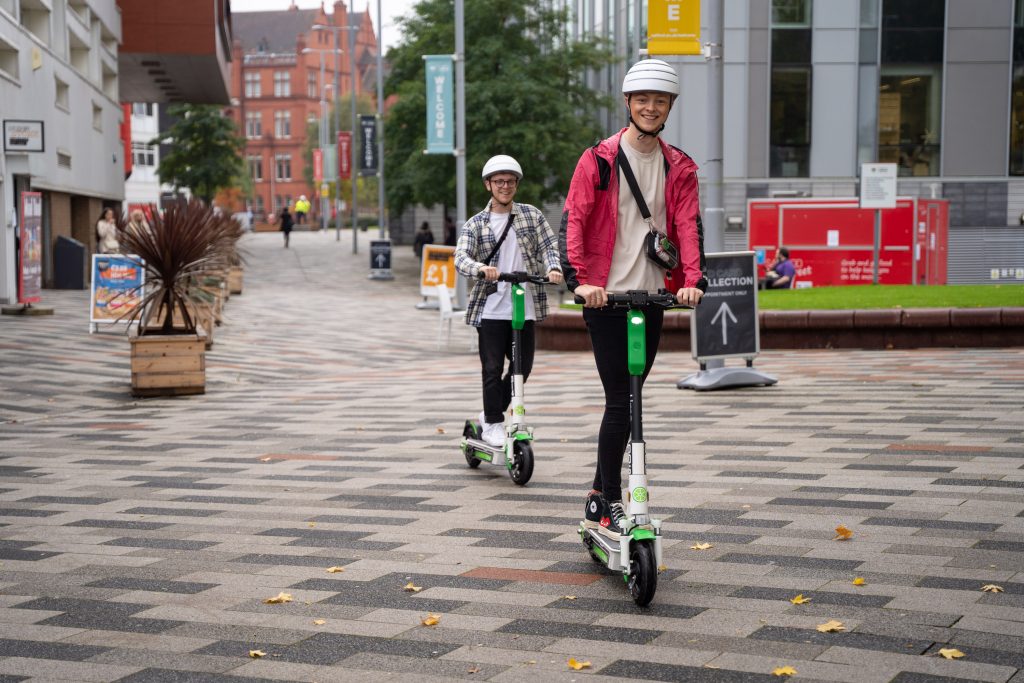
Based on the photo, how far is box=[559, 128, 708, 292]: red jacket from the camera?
16.0ft

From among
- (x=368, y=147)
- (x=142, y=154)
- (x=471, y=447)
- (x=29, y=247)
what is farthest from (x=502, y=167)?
(x=142, y=154)

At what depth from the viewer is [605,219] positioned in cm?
496

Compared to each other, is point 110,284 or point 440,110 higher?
point 440,110

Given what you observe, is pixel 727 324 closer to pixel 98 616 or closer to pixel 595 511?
pixel 595 511

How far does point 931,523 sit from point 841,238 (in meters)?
25.0

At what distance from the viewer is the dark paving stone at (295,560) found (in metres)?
5.44

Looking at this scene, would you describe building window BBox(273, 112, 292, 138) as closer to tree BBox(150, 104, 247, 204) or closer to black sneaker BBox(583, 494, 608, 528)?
tree BBox(150, 104, 247, 204)

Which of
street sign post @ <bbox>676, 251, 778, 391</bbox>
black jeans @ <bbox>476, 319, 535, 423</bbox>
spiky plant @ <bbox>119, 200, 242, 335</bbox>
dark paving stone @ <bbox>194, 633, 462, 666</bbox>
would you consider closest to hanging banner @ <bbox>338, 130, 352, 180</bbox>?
spiky plant @ <bbox>119, 200, 242, 335</bbox>

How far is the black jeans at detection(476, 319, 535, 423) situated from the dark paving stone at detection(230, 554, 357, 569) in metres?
2.06

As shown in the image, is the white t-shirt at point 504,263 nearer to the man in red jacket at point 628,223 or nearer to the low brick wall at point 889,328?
the man in red jacket at point 628,223

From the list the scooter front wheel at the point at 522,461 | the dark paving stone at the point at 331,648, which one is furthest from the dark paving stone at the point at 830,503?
the dark paving stone at the point at 331,648

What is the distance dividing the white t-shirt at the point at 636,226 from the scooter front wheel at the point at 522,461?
230 centimetres

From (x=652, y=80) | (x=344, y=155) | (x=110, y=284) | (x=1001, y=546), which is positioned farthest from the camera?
(x=344, y=155)

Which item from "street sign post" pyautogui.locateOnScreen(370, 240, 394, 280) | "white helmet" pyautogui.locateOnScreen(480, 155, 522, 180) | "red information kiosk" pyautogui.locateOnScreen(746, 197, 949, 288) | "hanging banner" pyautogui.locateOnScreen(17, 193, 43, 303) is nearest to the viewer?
"white helmet" pyautogui.locateOnScreen(480, 155, 522, 180)
